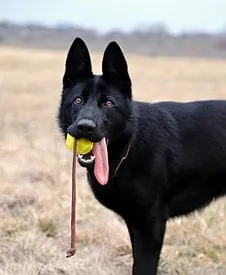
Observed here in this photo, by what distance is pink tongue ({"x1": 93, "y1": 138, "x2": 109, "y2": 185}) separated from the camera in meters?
3.79

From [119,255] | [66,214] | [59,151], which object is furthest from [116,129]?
[59,151]

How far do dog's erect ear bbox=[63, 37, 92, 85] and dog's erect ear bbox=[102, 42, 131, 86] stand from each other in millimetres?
114

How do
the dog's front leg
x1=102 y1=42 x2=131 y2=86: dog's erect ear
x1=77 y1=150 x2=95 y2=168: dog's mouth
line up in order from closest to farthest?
x1=77 y1=150 x2=95 y2=168: dog's mouth, x1=102 y1=42 x2=131 y2=86: dog's erect ear, the dog's front leg

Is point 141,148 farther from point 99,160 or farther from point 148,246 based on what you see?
point 148,246

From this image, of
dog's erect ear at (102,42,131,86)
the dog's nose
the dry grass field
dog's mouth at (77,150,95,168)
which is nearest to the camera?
the dog's nose

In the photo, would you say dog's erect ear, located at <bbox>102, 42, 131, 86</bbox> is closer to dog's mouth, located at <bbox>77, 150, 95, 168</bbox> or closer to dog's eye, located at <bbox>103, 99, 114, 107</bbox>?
dog's eye, located at <bbox>103, 99, 114, 107</bbox>

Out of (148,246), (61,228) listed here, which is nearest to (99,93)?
(148,246)

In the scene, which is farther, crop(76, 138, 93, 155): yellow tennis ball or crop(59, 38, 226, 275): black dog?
crop(59, 38, 226, 275): black dog

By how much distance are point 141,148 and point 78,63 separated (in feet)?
2.29

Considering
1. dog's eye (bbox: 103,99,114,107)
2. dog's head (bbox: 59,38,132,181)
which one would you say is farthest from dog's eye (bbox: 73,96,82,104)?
dog's eye (bbox: 103,99,114,107)

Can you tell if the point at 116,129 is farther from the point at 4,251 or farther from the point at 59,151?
the point at 59,151

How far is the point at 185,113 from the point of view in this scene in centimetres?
448

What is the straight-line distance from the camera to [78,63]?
409cm

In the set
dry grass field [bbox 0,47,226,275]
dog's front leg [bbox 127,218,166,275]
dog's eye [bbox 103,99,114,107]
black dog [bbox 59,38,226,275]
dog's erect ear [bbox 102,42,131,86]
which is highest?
dog's erect ear [bbox 102,42,131,86]
